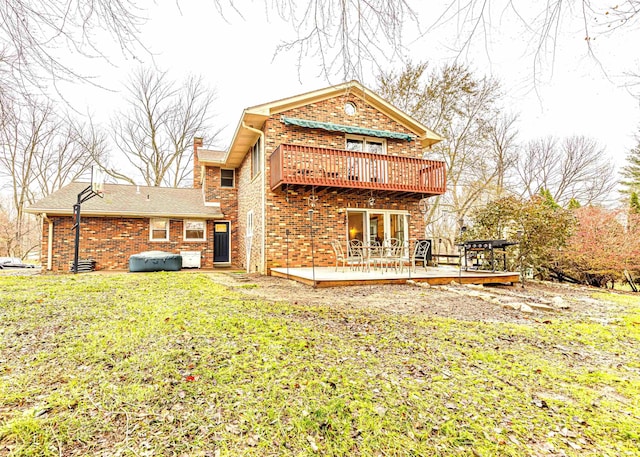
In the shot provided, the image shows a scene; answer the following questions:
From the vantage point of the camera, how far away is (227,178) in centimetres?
1534

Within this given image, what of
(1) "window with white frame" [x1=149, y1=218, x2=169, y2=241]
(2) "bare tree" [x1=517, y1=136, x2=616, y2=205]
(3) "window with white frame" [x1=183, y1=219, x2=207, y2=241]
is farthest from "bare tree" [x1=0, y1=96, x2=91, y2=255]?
A: (2) "bare tree" [x1=517, y1=136, x2=616, y2=205]

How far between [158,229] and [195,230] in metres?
1.48

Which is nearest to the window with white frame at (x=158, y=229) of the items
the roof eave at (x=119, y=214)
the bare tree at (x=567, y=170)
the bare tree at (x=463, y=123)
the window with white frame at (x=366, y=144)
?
the roof eave at (x=119, y=214)

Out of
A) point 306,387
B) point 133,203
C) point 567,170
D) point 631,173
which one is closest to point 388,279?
point 306,387

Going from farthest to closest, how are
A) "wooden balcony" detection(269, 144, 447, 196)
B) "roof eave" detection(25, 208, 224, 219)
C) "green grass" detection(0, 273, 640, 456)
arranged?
"roof eave" detection(25, 208, 224, 219)
"wooden balcony" detection(269, 144, 447, 196)
"green grass" detection(0, 273, 640, 456)

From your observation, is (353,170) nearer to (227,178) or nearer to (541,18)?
(541,18)

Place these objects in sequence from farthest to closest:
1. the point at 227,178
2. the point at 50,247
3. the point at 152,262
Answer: the point at 227,178 < the point at 50,247 < the point at 152,262

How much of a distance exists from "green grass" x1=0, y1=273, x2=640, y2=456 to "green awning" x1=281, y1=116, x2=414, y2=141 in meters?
7.39

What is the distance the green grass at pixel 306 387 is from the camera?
1829 mm

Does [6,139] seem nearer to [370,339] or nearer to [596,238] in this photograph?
[370,339]

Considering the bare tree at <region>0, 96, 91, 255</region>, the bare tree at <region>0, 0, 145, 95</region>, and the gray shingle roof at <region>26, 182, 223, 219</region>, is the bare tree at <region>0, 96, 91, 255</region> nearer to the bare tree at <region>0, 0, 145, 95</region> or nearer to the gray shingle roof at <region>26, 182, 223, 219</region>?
the gray shingle roof at <region>26, 182, 223, 219</region>

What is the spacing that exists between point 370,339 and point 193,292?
11.9ft

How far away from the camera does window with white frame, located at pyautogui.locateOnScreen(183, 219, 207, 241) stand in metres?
14.0

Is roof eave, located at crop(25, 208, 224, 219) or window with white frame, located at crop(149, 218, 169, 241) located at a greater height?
roof eave, located at crop(25, 208, 224, 219)
